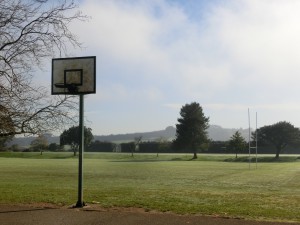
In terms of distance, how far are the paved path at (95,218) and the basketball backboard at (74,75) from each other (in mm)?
3415

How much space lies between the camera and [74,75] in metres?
13.2

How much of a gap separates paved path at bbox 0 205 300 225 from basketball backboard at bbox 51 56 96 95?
11.2 feet

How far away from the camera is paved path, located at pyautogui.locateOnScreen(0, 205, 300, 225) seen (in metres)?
10.2

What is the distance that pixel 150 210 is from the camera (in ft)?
39.7

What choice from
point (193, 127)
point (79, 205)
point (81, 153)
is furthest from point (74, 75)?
point (193, 127)

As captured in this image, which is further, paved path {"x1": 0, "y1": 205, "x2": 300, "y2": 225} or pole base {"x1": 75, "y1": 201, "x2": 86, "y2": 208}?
pole base {"x1": 75, "y1": 201, "x2": 86, "y2": 208}

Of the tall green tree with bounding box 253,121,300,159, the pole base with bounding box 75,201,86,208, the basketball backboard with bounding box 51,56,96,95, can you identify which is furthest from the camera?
the tall green tree with bounding box 253,121,300,159

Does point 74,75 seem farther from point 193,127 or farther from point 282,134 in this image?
point 282,134

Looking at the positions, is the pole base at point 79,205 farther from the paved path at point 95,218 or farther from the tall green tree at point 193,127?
the tall green tree at point 193,127

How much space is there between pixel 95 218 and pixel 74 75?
14.5ft

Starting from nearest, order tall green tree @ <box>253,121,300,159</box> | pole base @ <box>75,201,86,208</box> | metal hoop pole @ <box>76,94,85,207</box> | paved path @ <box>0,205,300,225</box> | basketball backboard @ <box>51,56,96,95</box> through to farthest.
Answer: paved path @ <box>0,205,300,225</box> → pole base @ <box>75,201,86,208</box> → metal hoop pole @ <box>76,94,85,207</box> → basketball backboard @ <box>51,56,96,95</box> → tall green tree @ <box>253,121,300,159</box>

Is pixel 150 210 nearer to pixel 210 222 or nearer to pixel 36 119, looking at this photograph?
pixel 210 222

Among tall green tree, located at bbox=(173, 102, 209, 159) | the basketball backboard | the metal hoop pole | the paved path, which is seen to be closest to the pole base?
the metal hoop pole

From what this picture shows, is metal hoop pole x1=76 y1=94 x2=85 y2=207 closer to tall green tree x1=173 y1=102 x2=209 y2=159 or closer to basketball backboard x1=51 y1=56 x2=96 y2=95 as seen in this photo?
basketball backboard x1=51 y1=56 x2=96 y2=95
